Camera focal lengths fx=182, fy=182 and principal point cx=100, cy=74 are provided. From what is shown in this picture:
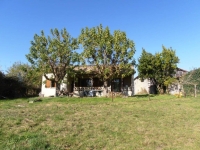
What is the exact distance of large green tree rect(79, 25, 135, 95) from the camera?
746 inches

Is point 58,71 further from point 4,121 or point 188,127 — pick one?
point 188,127

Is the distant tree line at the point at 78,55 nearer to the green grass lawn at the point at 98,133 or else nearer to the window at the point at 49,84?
the window at the point at 49,84

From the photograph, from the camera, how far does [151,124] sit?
24.5 feet

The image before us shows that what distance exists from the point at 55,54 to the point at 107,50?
5665 mm

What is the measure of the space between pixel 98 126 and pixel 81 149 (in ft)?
6.36

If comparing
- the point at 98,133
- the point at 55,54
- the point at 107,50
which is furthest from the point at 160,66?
the point at 98,133

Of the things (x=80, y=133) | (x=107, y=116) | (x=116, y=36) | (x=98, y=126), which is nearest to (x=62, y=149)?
(x=80, y=133)

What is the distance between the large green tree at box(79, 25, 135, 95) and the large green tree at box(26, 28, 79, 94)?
1552 mm

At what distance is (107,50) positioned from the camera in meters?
18.8

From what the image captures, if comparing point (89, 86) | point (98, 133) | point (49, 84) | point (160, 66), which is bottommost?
point (98, 133)

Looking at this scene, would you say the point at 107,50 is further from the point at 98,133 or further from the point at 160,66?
the point at 98,133

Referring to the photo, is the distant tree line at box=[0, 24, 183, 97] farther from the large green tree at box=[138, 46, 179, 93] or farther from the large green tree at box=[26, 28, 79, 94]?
the large green tree at box=[138, 46, 179, 93]

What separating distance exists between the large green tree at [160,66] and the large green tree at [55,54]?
387 inches

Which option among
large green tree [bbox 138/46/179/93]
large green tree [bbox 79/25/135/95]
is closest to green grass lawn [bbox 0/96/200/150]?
large green tree [bbox 79/25/135/95]
